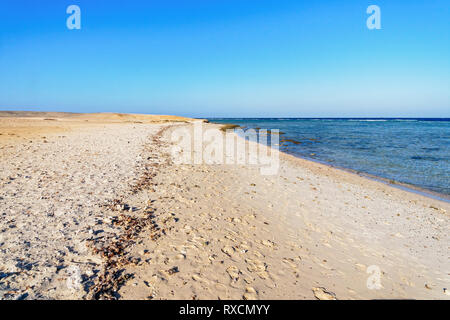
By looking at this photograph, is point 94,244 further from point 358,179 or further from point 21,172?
point 358,179

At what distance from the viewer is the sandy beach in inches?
146

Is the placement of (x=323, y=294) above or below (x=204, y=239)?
below

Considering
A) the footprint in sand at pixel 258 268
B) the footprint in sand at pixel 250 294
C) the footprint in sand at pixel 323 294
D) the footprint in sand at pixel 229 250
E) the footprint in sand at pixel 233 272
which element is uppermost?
the footprint in sand at pixel 229 250

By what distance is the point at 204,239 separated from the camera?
5.14m

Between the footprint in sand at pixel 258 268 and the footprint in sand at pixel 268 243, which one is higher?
the footprint in sand at pixel 268 243

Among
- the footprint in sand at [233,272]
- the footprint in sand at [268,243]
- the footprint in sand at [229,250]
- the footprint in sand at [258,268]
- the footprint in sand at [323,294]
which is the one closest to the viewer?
the footprint in sand at [323,294]

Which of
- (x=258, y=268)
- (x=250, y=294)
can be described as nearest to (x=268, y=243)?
(x=258, y=268)

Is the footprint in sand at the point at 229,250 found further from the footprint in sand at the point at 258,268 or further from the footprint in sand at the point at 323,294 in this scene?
the footprint in sand at the point at 323,294

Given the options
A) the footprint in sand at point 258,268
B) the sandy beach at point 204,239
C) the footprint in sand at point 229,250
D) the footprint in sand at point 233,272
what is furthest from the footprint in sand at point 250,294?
the footprint in sand at point 229,250

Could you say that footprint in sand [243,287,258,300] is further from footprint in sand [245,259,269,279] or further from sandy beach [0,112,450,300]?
footprint in sand [245,259,269,279]

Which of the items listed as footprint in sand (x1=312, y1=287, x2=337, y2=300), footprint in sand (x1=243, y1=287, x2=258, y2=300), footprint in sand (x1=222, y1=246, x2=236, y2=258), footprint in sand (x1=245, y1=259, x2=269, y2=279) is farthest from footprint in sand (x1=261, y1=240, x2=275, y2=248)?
footprint in sand (x1=243, y1=287, x2=258, y2=300)

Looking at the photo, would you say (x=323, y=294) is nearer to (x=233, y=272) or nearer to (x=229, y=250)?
(x=233, y=272)

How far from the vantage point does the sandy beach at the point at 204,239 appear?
146 inches
